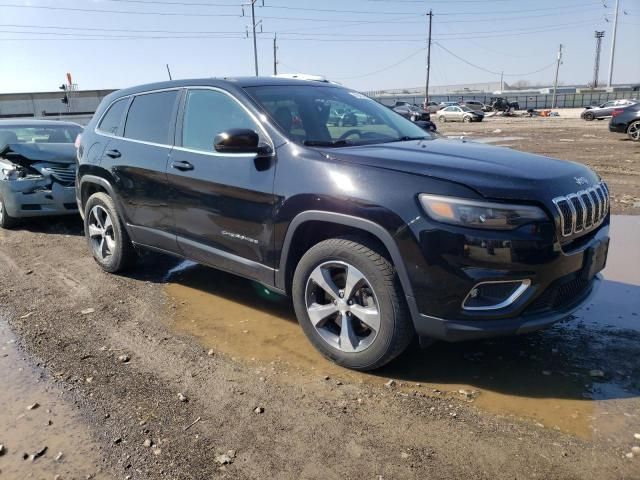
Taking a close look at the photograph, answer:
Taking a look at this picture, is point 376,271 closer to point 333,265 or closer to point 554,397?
point 333,265

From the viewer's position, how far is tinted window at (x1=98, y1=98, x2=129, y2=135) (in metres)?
5.14

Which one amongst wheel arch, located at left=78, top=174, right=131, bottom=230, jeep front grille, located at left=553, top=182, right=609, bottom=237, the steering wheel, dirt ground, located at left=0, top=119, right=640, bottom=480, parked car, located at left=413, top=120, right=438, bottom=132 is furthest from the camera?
wheel arch, located at left=78, top=174, right=131, bottom=230

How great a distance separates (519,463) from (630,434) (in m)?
0.65

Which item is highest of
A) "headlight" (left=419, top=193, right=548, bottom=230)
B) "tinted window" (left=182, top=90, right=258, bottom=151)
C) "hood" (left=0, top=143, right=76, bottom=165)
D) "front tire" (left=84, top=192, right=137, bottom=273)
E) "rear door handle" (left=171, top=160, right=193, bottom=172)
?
"tinted window" (left=182, top=90, right=258, bottom=151)

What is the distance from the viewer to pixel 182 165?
414 centimetres

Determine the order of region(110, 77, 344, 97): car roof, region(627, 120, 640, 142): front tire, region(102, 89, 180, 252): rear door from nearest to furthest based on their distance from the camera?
1. region(110, 77, 344, 97): car roof
2. region(102, 89, 180, 252): rear door
3. region(627, 120, 640, 142): front tire

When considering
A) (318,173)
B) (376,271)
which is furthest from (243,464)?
(318,173)

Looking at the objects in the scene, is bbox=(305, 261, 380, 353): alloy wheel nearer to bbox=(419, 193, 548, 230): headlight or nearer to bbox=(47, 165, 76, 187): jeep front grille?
bbox=(419, 193, 548, 230): headlight

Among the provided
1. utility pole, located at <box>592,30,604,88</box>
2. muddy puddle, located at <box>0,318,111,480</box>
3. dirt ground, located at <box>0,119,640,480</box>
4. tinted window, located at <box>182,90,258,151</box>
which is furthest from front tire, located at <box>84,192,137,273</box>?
utility pole, located at <box>592,30,604,88</box>

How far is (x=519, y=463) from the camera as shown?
2.46 meters

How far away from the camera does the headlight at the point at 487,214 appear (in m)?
2.76

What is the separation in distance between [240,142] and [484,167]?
153cm

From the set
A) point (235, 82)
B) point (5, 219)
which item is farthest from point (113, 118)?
point (5, 219)

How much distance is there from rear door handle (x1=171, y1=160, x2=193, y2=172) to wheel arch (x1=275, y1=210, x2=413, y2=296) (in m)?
1.15
